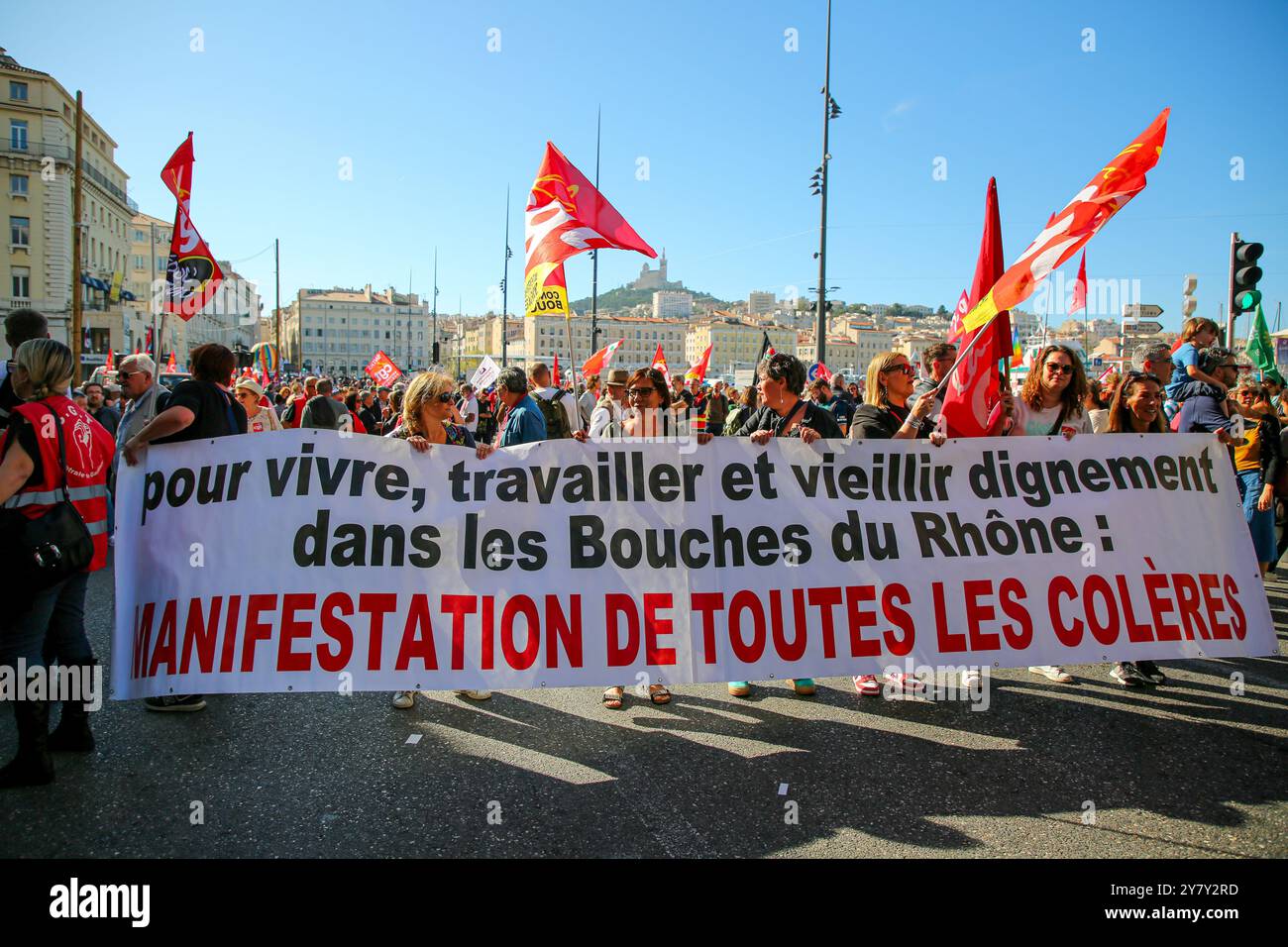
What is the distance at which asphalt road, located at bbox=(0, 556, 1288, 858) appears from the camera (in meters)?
3.10

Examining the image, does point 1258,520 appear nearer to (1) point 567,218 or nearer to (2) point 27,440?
(1) point 567,218

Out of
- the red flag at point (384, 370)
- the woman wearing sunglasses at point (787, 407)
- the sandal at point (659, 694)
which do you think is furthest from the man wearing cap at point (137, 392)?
the red flag at point (384, 370)

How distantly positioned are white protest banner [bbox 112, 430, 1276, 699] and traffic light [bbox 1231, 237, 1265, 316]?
5.86 metres

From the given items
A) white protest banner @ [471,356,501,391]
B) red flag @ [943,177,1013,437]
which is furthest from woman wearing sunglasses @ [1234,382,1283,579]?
white protest banner @ [471,356,501,391]

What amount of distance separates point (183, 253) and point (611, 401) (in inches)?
175

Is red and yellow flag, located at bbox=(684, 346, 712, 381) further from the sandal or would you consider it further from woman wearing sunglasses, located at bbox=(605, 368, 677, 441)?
the sandal

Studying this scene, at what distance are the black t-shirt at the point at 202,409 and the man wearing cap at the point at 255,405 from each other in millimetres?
2759

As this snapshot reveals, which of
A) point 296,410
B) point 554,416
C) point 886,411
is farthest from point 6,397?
point 296,410

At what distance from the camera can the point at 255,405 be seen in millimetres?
7469

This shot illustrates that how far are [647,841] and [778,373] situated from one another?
262 cm

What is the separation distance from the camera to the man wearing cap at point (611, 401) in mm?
7430
